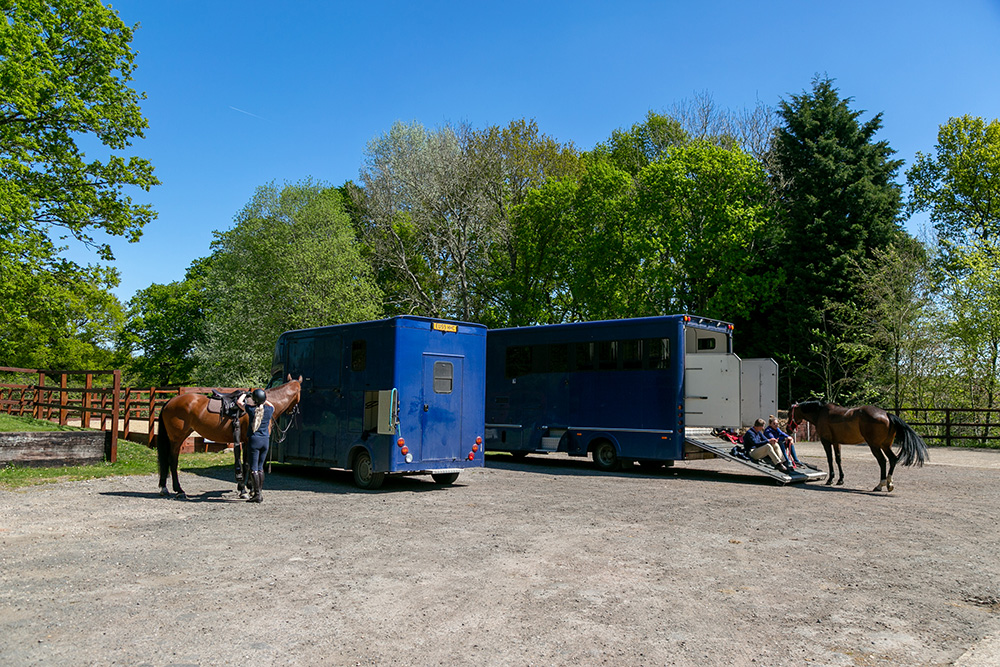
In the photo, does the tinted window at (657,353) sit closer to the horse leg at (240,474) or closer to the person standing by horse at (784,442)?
the person standing by horse at (784,442)

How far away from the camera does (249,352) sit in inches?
1427

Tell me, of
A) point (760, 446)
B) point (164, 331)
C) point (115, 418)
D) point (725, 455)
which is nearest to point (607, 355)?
point (725, 455)

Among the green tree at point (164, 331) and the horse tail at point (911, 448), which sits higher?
the green tree at point (164, 331)

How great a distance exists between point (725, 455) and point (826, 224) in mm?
20605

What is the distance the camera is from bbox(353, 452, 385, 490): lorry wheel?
497 inches

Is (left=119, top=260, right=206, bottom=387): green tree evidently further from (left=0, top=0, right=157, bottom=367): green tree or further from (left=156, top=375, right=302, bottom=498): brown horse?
(left=156, top=375, right=302, bottom=498): brown horse

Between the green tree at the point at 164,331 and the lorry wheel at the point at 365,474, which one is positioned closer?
the lorry wheel at the point at 365,474

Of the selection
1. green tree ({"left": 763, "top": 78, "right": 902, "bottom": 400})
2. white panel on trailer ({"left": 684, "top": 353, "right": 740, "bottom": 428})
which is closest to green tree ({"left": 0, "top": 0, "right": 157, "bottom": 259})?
white panel on trailer ({"left": 684, "top": 353, "right": 740, "bottom": 428})

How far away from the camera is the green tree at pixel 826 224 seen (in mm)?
30906

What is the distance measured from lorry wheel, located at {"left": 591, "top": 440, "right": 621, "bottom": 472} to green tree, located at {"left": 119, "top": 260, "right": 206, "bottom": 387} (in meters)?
42.2

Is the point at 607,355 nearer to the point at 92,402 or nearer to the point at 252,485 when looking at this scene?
the point at 252,485

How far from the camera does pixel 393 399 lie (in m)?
12.1

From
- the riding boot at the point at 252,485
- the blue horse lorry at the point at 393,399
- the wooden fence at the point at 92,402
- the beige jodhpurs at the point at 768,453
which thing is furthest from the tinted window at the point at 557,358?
the riding boot at the point at 252,485

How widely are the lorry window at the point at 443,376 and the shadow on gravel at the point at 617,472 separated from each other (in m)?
4.28
